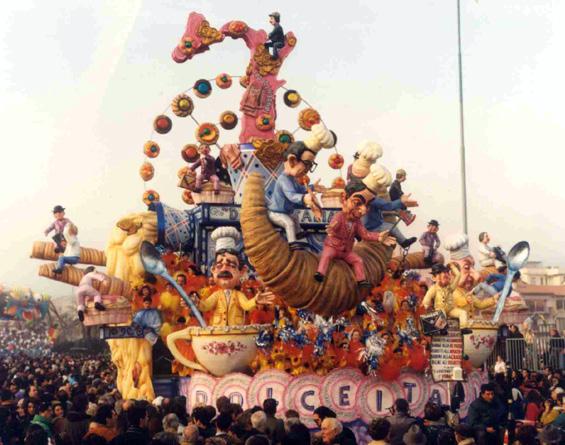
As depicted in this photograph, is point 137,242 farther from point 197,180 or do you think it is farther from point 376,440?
point 376,440

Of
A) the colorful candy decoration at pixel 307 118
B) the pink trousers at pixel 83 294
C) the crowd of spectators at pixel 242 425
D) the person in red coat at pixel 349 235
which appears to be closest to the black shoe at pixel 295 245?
the person in red coat at pixel 349 235

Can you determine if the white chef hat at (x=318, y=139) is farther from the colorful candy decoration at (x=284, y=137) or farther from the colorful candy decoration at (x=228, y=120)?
the colorful candy decoration at (x=228, y=120)

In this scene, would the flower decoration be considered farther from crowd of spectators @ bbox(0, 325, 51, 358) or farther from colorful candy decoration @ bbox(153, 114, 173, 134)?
crowd of spectators @ bbox(0, 325, 51, 358)

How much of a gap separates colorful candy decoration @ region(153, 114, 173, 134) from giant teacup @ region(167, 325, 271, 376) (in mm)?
5030

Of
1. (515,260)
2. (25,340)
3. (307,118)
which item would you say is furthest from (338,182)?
(25,340)

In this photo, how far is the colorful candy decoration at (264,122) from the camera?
17.5 meters

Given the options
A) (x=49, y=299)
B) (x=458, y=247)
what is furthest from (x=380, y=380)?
(x=49, y=299)

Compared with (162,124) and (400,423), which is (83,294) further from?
(400,423)

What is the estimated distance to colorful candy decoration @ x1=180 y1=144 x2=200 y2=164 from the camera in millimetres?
17359

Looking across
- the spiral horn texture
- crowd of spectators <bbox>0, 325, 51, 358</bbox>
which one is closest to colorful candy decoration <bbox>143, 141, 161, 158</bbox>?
the spiral horn texture

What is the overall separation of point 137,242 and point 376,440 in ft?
30.2

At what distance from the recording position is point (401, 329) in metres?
13.5

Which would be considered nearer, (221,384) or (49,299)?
(221,384)

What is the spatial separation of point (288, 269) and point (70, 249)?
223 inches
